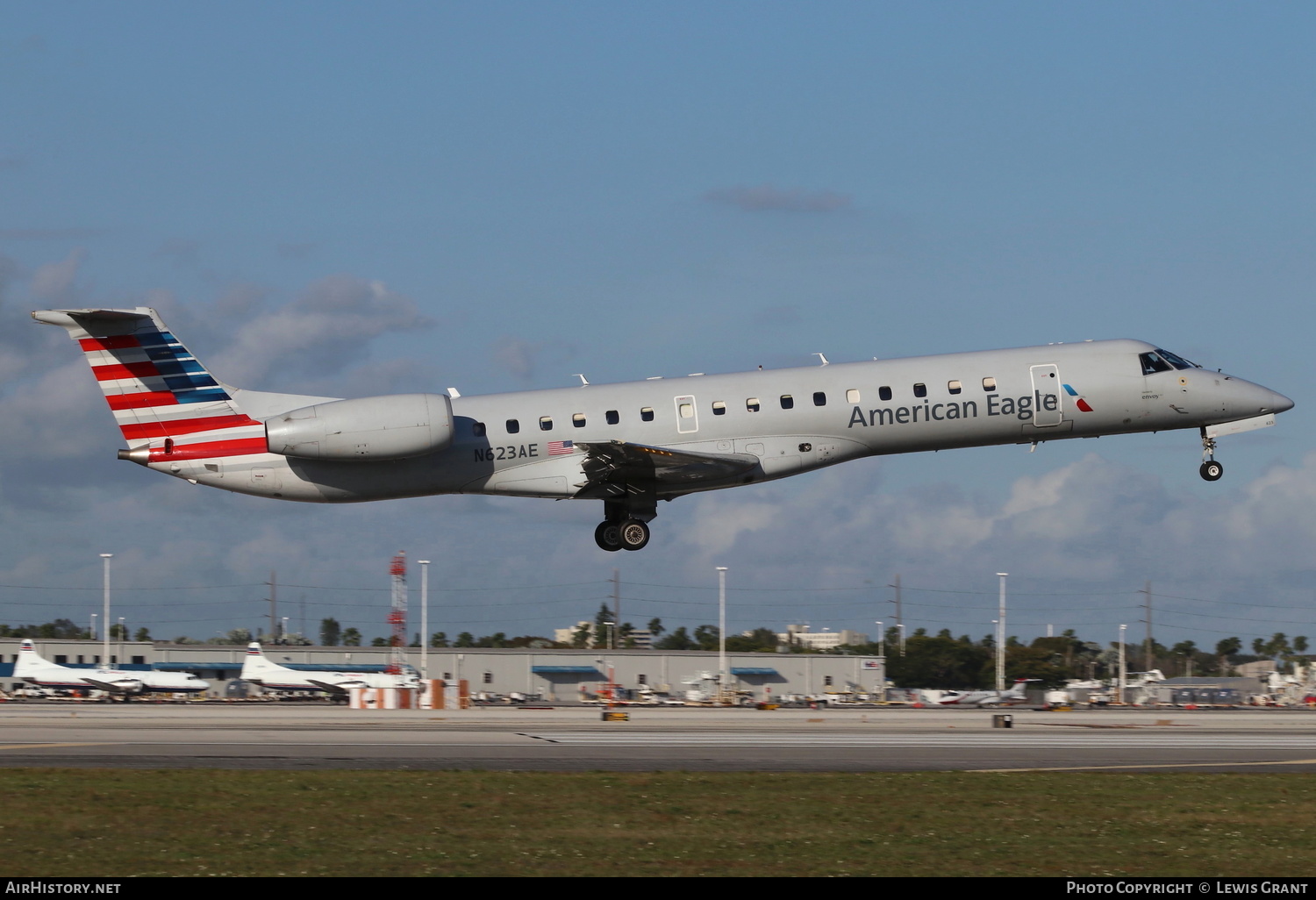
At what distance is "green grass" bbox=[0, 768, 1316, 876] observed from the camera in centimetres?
1370

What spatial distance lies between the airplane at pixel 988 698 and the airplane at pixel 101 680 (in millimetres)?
35311

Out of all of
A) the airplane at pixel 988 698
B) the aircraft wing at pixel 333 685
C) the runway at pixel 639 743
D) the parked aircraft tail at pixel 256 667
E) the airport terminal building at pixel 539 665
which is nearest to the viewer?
the runway at pixel 639 743

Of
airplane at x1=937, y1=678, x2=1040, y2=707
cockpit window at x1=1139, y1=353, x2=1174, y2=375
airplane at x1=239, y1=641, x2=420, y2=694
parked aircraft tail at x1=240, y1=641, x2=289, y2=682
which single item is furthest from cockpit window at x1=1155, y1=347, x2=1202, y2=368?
parked aircraft tail at x1=240, y1=641, x2=289, y2=682

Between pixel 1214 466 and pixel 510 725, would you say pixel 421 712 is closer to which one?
pixel 510 725

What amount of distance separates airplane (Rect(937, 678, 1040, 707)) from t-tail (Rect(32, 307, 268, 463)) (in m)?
38.2

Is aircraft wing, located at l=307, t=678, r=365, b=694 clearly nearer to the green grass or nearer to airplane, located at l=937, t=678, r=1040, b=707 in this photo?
airplane, located at l=937, t=678, r=1040, b=707

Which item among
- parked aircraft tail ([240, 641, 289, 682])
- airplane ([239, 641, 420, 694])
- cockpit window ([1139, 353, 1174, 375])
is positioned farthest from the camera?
parked aircraft tail ([240, 641, 289, 682])

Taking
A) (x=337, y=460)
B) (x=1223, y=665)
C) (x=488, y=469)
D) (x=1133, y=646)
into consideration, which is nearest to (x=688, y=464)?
(x=488, y=469)

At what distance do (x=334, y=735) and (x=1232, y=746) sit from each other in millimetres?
17674

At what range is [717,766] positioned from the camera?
21812 millimetres

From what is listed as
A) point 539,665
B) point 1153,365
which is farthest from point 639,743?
point 539,665

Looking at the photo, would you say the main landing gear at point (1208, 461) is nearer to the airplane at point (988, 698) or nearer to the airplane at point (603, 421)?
the airplane at point (603, 421)

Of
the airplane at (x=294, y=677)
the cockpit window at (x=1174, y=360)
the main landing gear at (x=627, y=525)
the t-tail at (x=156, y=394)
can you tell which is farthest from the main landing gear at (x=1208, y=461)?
the airplane at (x=294, y=677)

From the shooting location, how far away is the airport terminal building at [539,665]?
87.5 m
